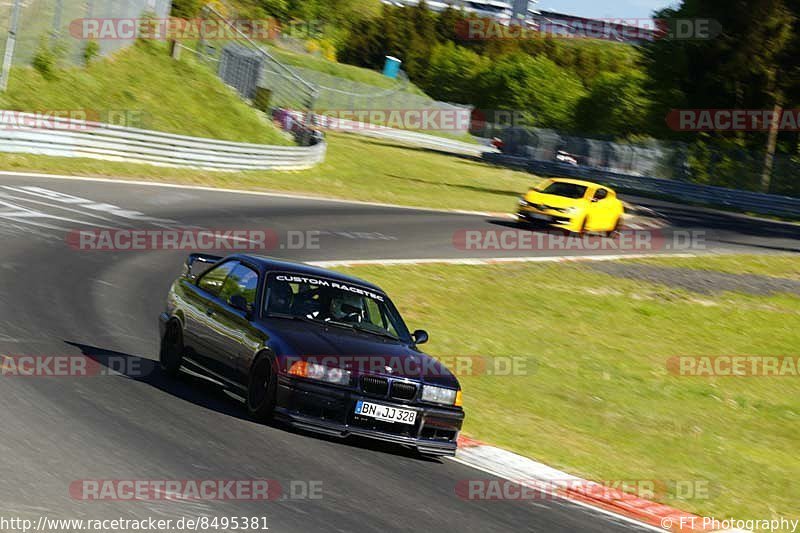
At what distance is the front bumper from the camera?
9.18 meters

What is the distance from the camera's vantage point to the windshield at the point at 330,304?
10266 mm

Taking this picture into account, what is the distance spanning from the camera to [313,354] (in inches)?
366

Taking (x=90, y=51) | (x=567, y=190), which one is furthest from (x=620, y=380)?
(x=90, y=51)

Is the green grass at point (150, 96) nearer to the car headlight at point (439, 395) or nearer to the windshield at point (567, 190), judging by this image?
the windshield at point (567, 190)

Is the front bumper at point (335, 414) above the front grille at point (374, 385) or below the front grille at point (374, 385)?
below

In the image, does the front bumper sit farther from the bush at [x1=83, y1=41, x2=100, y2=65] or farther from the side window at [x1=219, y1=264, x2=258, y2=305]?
the bush at [x1=83, y1=41, x2=100, y2=65]

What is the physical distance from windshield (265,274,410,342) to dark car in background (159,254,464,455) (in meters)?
0.01

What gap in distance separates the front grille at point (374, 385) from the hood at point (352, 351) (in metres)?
0.06

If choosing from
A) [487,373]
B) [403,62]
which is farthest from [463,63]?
[487,373]

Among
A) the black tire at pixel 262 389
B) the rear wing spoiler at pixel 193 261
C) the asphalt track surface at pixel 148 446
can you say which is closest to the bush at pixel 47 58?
the asphalt track surface at pixel 148 446

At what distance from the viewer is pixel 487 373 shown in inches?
616

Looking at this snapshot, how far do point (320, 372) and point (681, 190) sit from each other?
49833mm

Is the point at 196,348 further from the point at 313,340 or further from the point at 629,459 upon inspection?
the point at 629,459

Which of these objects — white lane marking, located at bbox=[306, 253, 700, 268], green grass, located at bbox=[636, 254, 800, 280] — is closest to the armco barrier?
white lane marking, located at bbox=[306, 253, 700, 268]
